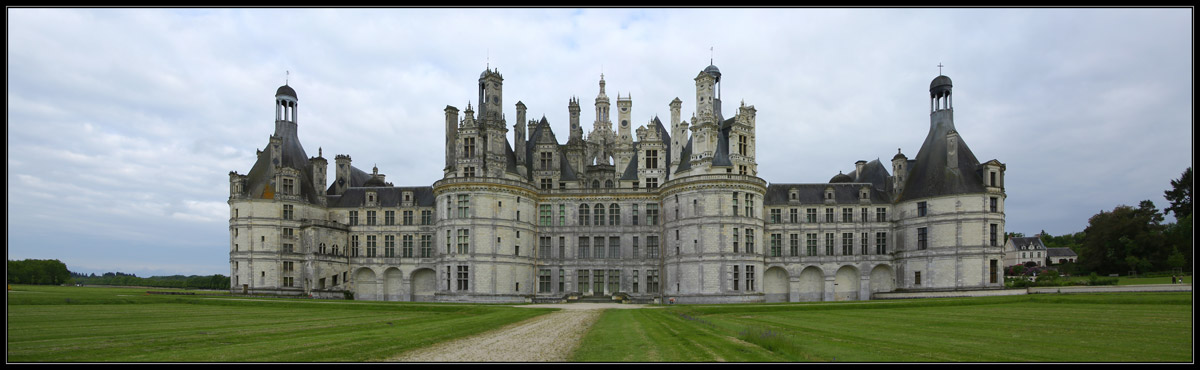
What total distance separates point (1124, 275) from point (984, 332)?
57.7 m

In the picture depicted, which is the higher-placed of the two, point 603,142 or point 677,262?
point 603,142

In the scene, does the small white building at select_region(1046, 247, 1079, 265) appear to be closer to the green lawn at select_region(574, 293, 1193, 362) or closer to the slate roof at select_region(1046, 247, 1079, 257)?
the slate roof at select_region(1046, 247, 1079, 257)

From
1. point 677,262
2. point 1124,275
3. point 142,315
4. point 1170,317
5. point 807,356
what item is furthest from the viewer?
point 1124,275

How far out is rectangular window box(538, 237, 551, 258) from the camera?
67.5 metres

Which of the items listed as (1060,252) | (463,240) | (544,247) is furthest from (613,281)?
(1060,252)

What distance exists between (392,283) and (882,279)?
144 ft

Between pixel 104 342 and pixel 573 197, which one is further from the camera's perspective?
pixel 573 197

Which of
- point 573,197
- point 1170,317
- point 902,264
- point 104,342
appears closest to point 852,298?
point 902,264

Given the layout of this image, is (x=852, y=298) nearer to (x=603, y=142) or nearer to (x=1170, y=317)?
(x=603, y=142)

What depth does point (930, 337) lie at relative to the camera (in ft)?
78.6

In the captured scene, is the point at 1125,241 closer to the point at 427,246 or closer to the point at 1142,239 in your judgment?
the point at 1142,239

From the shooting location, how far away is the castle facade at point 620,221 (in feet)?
199

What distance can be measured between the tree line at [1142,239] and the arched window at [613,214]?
45.3m

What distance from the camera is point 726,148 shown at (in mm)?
63375
